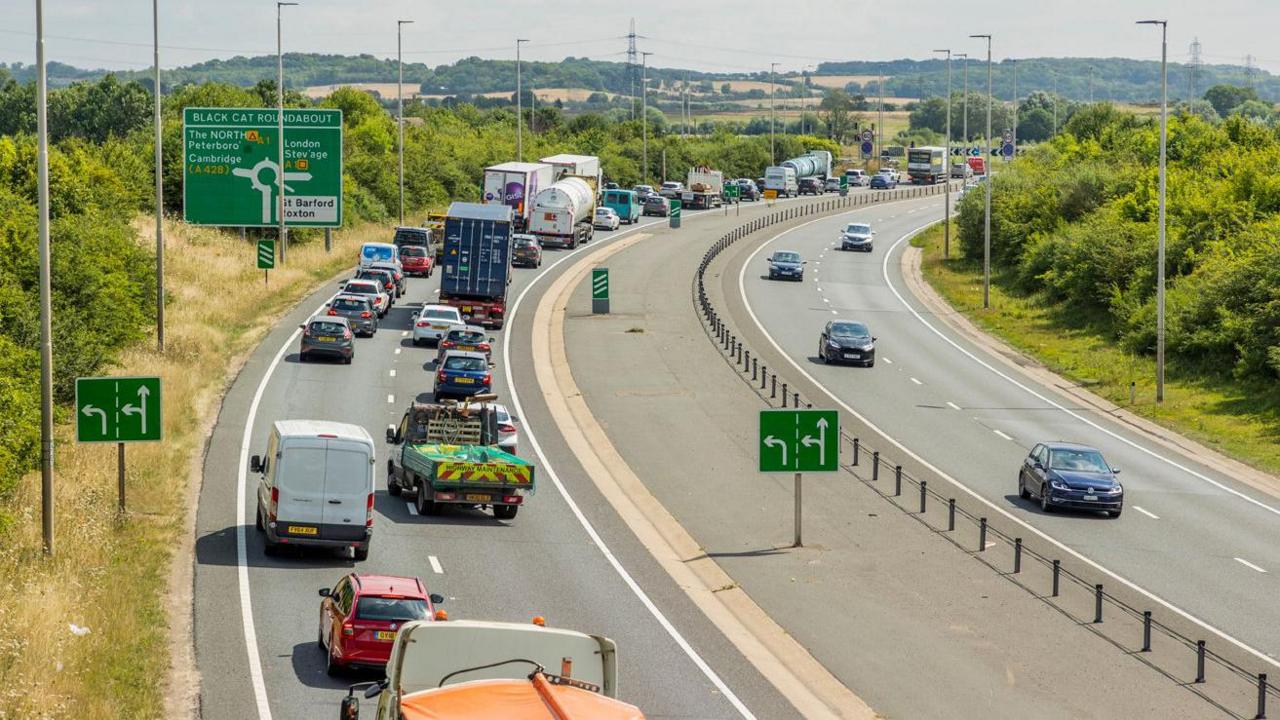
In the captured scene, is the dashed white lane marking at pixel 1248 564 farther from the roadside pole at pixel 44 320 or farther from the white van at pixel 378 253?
the white van at pixel 378 253

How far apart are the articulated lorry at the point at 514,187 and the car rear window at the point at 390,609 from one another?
2616 inches

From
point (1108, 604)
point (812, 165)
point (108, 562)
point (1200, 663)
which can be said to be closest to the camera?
point (1200, 663)

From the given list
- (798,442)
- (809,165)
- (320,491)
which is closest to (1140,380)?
(798,442)

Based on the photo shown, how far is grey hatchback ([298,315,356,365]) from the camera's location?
5300 centimetres

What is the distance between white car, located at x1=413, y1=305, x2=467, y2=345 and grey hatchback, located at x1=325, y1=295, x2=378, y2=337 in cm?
171

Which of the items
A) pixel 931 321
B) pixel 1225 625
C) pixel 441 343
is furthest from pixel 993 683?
pixel 931 321

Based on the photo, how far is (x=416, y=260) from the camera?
76.4 meters

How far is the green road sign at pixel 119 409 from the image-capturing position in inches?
1199

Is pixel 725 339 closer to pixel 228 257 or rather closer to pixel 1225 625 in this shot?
pixel 228 257

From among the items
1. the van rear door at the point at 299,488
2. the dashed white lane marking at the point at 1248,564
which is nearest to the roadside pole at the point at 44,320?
the van rear door at the point at 299,488

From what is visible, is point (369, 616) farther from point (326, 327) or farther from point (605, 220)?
point (605, 220)

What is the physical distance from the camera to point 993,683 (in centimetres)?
2459

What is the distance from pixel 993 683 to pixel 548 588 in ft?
26.2

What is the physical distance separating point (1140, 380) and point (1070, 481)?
828 inches
